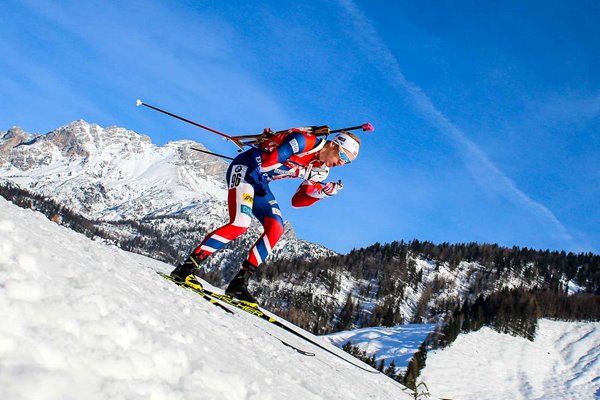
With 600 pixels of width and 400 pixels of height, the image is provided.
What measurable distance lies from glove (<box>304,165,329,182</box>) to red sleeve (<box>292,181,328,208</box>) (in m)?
0.13

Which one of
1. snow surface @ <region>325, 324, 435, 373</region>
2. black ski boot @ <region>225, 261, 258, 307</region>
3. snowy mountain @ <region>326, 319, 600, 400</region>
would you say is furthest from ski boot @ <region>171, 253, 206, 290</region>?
snow surface @ <region>325, 324, 435, 373</region>

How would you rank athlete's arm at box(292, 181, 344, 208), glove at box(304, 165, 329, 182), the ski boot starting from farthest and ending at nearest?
athlete's arm at box(292, 181, 344, 208), glove at box(304, 165, 329, 182), the ski boot

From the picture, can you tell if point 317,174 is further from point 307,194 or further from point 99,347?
point 99,347

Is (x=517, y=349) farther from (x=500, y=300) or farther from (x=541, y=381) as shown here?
(x=500, y=300)

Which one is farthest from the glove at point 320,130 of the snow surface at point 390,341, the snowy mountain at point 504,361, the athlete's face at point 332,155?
the snow surface at point 390,341

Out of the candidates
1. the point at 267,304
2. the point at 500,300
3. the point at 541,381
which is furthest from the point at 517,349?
the point at 267,304

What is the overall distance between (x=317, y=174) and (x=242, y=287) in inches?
122

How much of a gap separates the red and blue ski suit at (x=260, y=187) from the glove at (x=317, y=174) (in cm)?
→ 50

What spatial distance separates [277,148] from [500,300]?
5382 inches

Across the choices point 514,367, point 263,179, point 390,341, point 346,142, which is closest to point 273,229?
point 263,179

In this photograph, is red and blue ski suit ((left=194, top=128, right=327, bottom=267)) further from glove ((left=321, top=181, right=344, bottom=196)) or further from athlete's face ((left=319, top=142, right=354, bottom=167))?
glove ((left=321, top=181, right=344, bottom=196))

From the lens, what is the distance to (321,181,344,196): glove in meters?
11.1

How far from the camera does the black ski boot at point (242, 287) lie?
30.2 feet

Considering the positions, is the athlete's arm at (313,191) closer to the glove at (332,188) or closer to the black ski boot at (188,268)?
the glove at (332,188)
